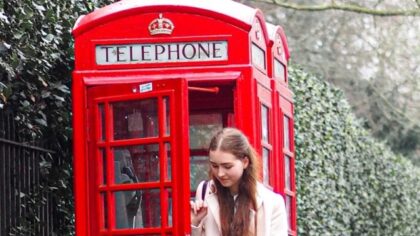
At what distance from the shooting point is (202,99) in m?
9.74

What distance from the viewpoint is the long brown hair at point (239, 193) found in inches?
286

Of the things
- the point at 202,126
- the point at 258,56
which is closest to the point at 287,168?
the point at 202,126

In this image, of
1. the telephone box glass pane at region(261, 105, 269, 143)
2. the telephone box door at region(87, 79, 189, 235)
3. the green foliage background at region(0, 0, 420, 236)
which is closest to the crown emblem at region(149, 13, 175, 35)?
the telephone box door at region(87, 79, 189, 235)

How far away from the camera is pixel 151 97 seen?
27.1ft

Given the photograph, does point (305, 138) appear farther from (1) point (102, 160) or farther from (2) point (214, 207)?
(2) point (214, 207)

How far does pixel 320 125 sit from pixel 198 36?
25.9ft

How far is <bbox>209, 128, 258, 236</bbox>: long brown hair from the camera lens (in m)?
7.26

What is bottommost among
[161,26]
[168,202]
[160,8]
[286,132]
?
[168,202]

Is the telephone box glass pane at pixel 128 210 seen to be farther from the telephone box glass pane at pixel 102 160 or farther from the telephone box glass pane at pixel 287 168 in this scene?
the telephone box glass pane at pixel 287 168

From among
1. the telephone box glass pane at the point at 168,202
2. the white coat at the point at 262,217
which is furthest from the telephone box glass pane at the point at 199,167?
the white coat at the point at 262,217

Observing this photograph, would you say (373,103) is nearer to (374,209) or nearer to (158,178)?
(374,209)

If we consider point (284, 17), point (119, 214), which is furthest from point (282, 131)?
point (284, 17)

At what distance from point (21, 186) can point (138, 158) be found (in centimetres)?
94

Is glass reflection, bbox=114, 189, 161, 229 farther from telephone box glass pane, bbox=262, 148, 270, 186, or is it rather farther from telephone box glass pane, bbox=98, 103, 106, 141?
telephone box glass pane, bbox=262, 148, 270, 186
